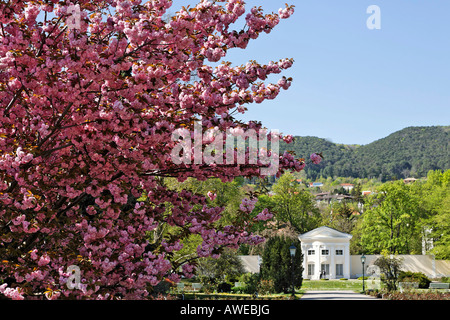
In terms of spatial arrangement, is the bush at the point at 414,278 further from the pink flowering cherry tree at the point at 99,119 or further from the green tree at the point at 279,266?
the pink flowering cherry tree at the point at 99,119

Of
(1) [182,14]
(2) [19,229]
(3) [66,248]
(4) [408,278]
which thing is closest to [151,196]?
(3) [66,248]

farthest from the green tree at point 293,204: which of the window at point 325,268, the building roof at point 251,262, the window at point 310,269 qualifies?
the building roof at point 251,262

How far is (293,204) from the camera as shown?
2454 inches

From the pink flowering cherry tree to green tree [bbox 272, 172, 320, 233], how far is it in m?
53.8

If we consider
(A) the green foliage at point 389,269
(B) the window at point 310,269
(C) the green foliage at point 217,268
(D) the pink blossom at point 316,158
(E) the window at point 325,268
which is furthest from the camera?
(B) the window at point 310,269

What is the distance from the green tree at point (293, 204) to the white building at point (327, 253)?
373 centimetres

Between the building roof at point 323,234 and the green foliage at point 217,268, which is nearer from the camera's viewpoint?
the green foliage at point 217,268

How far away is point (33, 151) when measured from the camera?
5.51m

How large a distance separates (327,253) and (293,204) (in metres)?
7.12

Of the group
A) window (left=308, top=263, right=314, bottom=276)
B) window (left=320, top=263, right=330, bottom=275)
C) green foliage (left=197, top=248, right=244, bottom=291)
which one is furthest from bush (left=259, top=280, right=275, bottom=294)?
window (left=308, top=263, right=314, bottom=276)

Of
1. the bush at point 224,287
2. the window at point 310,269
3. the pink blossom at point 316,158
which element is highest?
the pink blossom at point 316,158

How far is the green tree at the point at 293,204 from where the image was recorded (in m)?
61.4
